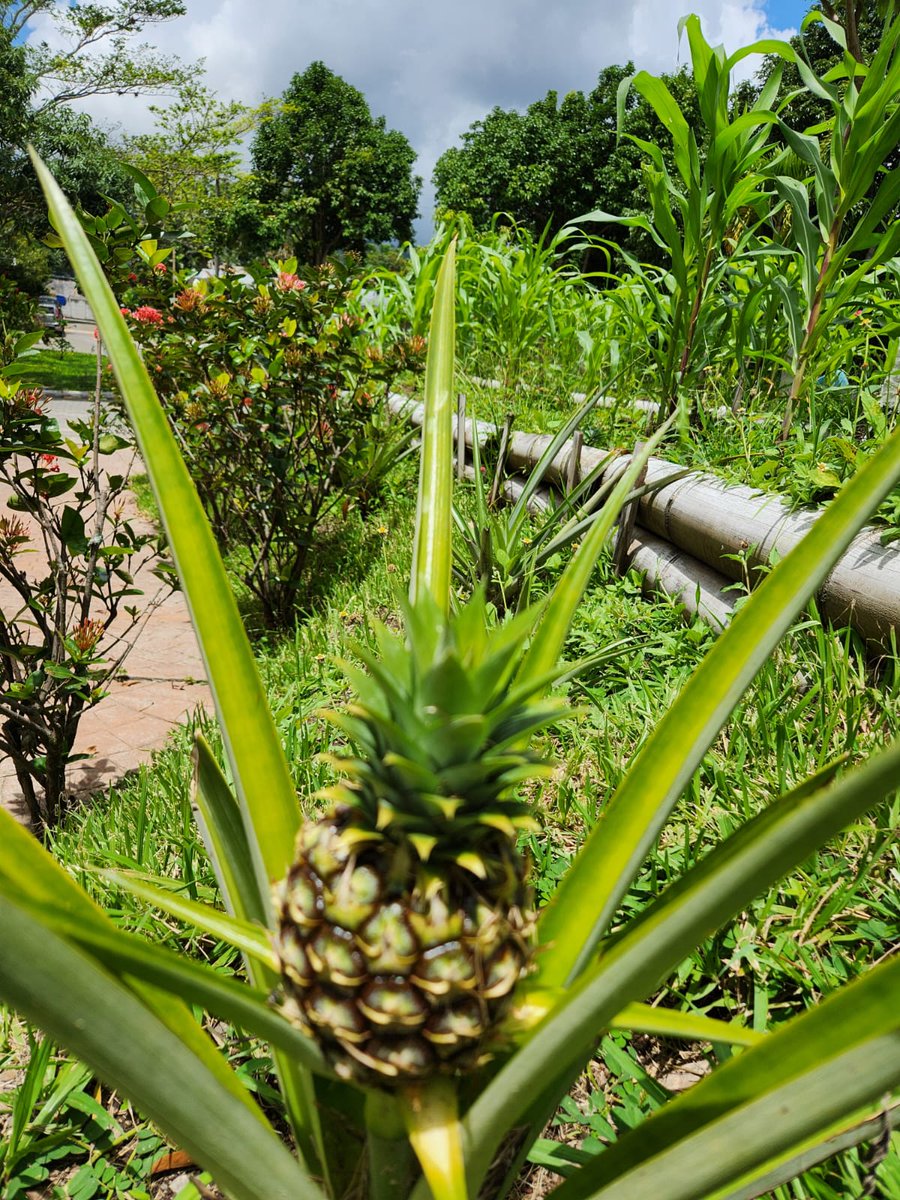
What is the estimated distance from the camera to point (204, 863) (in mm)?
1654

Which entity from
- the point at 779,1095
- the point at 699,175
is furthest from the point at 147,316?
the point at 779,1095

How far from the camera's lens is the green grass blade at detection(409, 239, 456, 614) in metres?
0.98

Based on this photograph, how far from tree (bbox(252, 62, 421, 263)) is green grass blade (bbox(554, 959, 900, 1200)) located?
38589 mm

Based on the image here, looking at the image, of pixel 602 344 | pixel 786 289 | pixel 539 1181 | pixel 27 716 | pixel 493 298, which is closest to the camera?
pixel 539 1181

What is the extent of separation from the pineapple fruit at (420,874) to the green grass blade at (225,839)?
0.23 metres

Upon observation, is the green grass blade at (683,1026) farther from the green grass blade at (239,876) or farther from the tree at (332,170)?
the tree at (332,170)

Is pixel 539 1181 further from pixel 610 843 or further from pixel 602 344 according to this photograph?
pixel 602 344

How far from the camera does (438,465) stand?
106 centimetres

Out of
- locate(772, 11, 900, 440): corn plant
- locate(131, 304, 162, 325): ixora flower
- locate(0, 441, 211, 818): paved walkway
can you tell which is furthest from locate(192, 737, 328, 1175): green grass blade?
locate(131, 304, 162, 325): ixora flower

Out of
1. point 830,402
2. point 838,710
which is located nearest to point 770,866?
point 838,710

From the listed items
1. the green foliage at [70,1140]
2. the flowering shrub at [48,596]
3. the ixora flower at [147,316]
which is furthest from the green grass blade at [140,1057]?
the ixora flower at [147,316]

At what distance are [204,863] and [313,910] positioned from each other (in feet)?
3.76

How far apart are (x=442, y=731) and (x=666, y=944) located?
241 millimetres

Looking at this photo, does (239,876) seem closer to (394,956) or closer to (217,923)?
(217,923)
